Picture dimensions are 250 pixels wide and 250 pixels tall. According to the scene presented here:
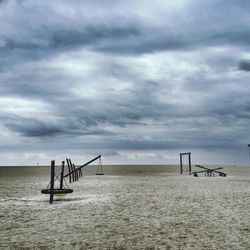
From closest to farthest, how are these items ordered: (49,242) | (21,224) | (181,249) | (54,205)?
(181,249)
(49,242)
(21,224)
(54,205)

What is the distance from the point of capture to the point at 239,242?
11.6 metres

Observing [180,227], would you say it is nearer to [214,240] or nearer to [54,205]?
[214,240]

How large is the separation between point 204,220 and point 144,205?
6.17 metres

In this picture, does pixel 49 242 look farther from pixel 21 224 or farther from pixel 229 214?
pixel 229 214

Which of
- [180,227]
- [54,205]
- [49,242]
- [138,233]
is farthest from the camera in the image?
[54,205]

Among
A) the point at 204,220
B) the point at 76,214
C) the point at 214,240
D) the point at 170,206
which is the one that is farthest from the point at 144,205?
the point at 214,240

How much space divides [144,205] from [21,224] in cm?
818

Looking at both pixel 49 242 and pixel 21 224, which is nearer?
pixel 49 242

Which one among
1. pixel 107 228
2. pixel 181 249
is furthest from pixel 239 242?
pixel 107 228

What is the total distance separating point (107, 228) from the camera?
14359 millimetres

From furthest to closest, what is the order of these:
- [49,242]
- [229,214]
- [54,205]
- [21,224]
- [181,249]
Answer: [54,205] < [229,214] < [21,224] < [49,242] < [181,249]

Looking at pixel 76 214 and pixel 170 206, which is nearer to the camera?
pixel 76 214

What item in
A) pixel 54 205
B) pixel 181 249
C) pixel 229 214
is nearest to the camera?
pixel 181 249

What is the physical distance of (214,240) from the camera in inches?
469
